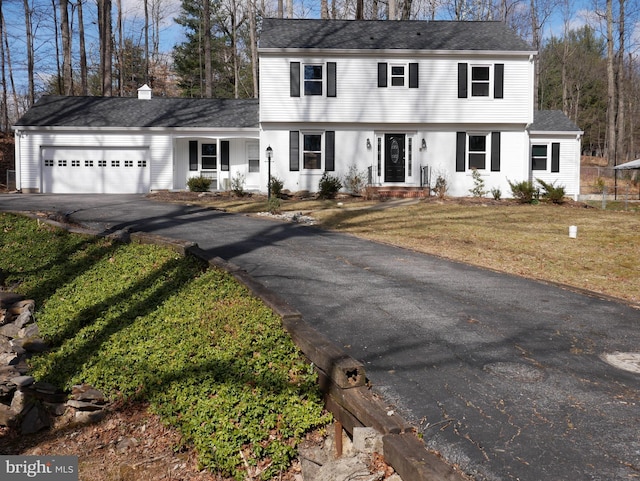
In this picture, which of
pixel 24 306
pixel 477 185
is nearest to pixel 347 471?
pixel 24 306

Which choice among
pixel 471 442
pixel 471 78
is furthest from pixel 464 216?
pixel 471 442

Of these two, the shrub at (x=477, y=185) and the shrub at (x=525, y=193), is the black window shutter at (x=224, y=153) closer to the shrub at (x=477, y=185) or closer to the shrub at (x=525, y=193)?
the shrub at (x=477, y=185)

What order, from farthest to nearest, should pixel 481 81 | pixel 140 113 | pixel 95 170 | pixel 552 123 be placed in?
pixel 552 123, pixel 140 113, pixel 95 170, pixel 481 81

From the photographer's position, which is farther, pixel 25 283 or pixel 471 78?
pixel 471 78

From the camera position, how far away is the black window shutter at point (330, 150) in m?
23.5

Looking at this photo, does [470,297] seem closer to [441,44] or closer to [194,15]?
[441,44]

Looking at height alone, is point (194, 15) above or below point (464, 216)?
above

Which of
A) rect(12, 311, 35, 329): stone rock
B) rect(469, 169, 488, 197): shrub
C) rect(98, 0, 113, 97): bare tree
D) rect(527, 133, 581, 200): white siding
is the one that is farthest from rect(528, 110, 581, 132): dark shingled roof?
rect(12, 311, 35, 329): stone rock

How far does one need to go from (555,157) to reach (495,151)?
4.34m

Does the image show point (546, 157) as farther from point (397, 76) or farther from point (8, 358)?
point (8, 358)

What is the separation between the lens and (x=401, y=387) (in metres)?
4.78

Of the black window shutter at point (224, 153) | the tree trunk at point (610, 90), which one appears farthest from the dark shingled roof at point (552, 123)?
the black window shutter at point (224, 153)

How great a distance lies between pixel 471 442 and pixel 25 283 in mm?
7836

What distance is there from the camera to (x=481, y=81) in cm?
2356
